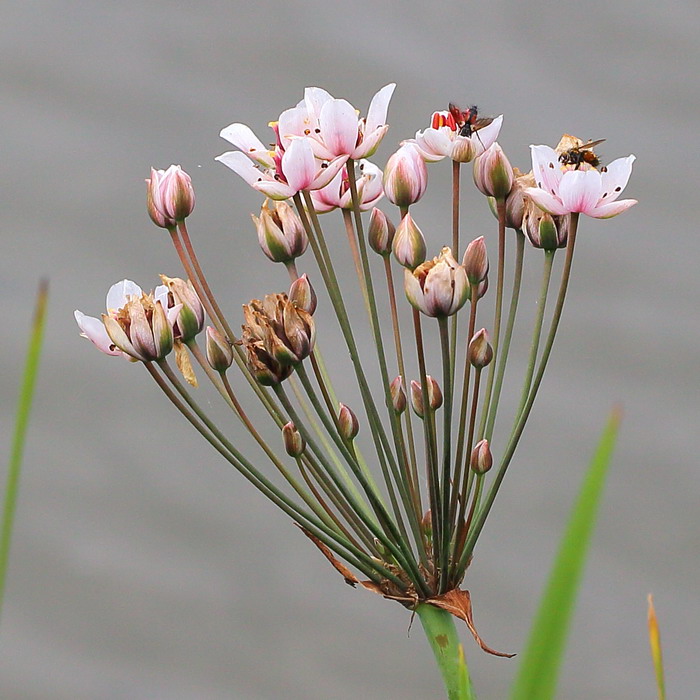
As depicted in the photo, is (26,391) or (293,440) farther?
(293,440)

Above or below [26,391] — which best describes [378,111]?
above

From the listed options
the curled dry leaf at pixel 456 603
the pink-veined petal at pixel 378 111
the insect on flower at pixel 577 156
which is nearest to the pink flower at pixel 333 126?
the pink-veined petal at pixel 378 111

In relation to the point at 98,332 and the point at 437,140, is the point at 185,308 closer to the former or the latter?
the point at 98,332

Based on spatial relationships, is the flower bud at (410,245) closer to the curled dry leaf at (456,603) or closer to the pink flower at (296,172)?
the pink flower at (296,172)

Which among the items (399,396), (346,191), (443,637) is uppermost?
(346,191)

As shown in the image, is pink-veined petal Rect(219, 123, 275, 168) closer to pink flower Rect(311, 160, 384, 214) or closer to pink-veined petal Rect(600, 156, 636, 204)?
pink flower Rect(311, 160, 384, 214)

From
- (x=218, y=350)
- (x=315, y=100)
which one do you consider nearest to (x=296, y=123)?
(x=315, y=100)

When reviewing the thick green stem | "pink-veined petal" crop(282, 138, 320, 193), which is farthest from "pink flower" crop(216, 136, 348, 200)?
the thick green stem
